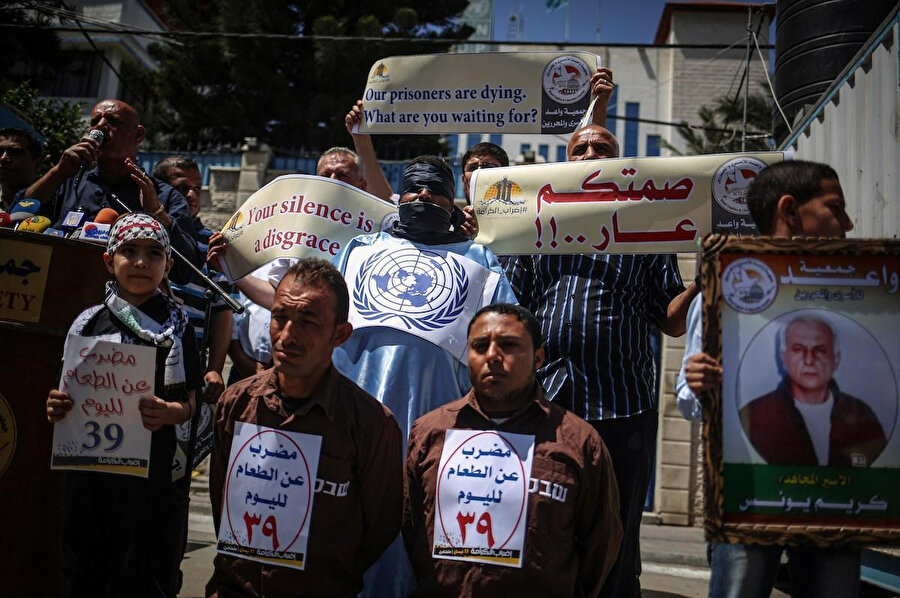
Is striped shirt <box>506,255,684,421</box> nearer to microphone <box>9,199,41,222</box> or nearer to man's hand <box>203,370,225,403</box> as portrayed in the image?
man's hand <box>203,370,225,403</box>

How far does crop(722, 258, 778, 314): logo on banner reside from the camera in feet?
7.17

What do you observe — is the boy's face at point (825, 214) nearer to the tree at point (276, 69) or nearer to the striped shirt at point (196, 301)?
the striped shirt at point (196, 301)

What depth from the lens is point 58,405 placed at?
279cm

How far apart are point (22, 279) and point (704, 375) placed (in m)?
2.61

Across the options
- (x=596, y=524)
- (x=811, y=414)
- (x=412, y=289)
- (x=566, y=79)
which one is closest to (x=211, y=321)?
(x=412, y=289)

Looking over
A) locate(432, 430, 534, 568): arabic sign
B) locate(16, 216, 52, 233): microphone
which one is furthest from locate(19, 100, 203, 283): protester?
locate(432, 430, 534, 568): arabic sign

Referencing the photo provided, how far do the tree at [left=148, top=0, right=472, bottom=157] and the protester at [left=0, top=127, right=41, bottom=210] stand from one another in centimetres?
1366

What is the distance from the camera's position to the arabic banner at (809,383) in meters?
2.09

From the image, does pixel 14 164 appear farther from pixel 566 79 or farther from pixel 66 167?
pixel 566 79

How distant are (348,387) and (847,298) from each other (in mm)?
1556

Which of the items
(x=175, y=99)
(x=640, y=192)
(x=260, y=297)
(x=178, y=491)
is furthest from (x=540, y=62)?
(x=175, y=99)

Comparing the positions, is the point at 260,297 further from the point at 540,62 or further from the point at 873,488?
the point at 873,488

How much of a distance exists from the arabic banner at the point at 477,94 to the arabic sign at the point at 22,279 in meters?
2.02

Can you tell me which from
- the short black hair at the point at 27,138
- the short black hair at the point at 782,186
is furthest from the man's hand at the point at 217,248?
the short black hair at the point at 782,186
